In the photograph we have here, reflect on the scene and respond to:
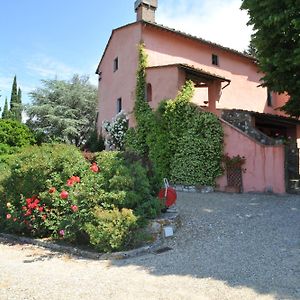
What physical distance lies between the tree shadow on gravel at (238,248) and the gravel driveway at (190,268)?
1 centimetres

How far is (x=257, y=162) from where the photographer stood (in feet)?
47.8

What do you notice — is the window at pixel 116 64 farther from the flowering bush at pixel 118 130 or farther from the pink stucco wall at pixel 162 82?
the pink stucco wall at pixel 162 82

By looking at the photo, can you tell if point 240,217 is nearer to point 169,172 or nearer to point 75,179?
point 75,179

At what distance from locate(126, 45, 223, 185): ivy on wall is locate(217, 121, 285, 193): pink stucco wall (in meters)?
0.49

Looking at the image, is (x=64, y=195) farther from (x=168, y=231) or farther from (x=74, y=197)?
(x=168, y=231)

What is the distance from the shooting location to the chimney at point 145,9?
22359 millimetres

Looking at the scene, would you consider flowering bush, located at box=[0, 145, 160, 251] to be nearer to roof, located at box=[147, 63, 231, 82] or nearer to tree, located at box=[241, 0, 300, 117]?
tree, located at box=[241, 0, 300, 117]

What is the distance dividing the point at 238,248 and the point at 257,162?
25.9 ft

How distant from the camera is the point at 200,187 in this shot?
50.5 ft

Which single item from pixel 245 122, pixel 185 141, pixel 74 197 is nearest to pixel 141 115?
pixel 185 141

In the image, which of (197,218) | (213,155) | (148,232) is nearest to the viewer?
(148,232)

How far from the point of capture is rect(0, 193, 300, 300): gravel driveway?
200 inches

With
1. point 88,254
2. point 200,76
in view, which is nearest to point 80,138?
point 200,76

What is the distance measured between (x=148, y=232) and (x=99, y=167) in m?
2.11
